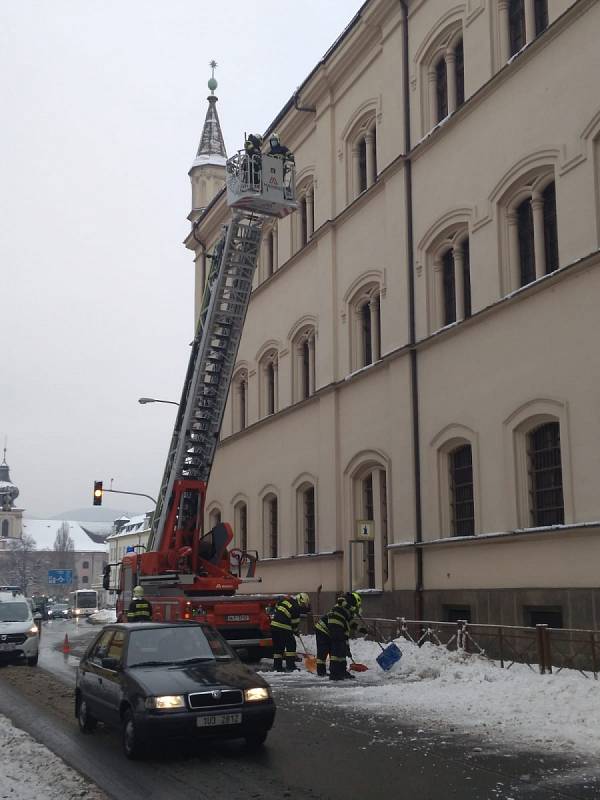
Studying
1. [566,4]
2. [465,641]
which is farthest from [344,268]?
[465,641]

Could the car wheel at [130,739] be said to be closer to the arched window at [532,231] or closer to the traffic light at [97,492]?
the arched window at [532,231]

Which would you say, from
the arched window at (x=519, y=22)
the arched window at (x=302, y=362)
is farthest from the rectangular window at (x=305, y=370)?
the arched window at (x=519, y=22)

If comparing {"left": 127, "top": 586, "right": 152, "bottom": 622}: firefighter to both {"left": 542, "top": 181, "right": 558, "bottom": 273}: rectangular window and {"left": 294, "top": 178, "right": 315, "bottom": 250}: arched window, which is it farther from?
{"left": 294, "top": 178, "right": 315, "bottom": 250}: arched window

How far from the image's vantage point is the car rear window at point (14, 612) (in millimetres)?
20875

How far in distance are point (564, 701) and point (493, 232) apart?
10.3 m

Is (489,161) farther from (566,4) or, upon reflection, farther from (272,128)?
(272,128)

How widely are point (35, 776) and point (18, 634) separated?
1211cm

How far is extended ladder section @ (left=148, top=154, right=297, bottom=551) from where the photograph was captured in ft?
72.2

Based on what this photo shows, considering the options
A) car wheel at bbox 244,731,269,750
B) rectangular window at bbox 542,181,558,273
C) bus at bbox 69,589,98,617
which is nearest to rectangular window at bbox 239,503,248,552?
rectangular window at bbox 542,181,558,273

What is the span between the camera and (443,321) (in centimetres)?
2136

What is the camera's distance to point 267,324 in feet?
105

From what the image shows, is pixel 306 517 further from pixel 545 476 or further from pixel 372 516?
pixel 545 476

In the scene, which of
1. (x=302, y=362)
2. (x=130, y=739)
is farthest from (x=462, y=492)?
(x=130, y=739)

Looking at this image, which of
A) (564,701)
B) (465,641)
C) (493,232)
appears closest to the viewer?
(564,701)
